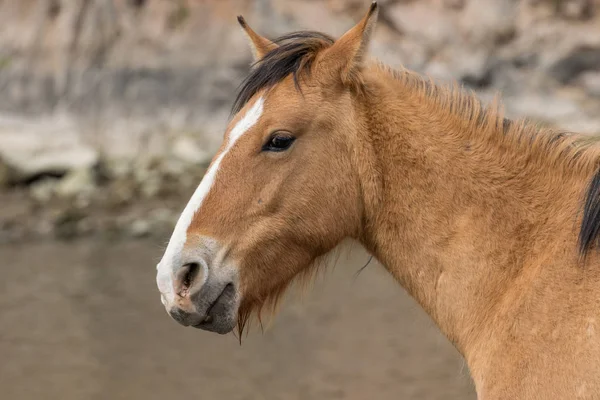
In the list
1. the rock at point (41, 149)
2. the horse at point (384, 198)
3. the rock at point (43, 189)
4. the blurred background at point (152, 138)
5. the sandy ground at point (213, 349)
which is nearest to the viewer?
the horse at point (384, 198)

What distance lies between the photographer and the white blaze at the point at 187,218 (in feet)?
10.2

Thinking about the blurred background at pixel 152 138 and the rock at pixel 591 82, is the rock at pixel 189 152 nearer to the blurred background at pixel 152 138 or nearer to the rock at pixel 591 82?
the blurred background at pixel 152 138

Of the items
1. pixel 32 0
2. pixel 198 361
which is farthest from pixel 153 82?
pixel 198 361

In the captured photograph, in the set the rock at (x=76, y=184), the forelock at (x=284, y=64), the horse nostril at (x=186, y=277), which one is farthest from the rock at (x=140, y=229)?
the horse nostril at (x=186, y=277)

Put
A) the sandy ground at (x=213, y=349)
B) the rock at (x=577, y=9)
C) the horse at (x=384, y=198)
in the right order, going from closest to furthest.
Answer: the horse at (x=384, y=198) → the sandy ground at (x=213, y=349) → the rock at (x=577, y=9)

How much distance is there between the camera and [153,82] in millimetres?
17891

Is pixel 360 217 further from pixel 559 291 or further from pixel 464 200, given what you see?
pixel 559 291

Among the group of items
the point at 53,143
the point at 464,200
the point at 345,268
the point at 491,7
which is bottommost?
the point at 53,143

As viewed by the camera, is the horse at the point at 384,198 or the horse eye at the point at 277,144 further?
the horse eye at the point at 277,144

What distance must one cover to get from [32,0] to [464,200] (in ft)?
57.0

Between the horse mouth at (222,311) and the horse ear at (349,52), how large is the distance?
88 centimetres

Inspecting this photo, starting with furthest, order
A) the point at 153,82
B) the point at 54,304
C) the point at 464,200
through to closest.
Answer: the point at 153,82, the point at 54,304, the point at 464,200

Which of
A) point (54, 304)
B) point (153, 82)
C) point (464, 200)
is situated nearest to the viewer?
point (464, 200)

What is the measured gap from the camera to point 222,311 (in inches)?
126
